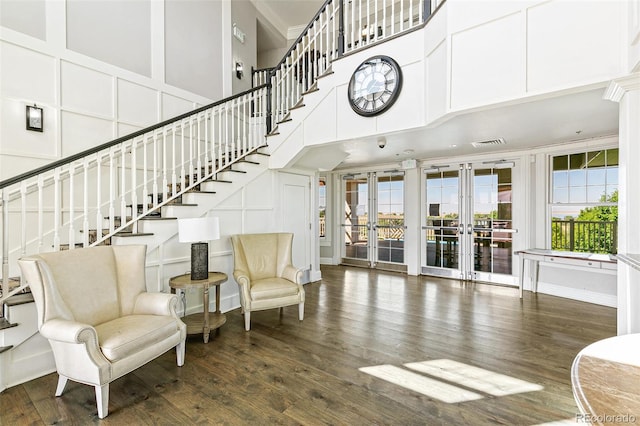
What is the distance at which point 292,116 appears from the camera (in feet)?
14.3

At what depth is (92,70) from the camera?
11.6 feet

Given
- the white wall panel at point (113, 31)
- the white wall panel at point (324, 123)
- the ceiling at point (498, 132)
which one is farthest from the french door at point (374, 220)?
the white wall panel at point (113, 31)

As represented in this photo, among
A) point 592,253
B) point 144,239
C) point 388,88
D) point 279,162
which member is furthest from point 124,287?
point 592,253

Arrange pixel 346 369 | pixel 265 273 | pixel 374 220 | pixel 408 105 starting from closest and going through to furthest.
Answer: pixel 346 369 → pixel 408 105 → pixel 265 273 → pixel 374 220

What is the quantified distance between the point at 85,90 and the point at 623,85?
5.13 m

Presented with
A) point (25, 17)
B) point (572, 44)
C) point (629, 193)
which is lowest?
point (629, 193)

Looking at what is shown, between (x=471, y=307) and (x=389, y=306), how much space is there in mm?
1134

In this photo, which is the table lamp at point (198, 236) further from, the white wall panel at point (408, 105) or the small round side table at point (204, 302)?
the white wall panel at point (408, 105)

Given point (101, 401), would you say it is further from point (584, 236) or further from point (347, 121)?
point (584, 236)

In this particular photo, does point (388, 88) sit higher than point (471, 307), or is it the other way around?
point (388, 88)

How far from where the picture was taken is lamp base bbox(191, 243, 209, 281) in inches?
123

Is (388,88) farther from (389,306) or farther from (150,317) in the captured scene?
(150,317)

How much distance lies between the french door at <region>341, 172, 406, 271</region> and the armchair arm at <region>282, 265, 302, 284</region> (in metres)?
3.33

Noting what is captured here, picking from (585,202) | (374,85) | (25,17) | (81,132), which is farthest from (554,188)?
(25,17)
